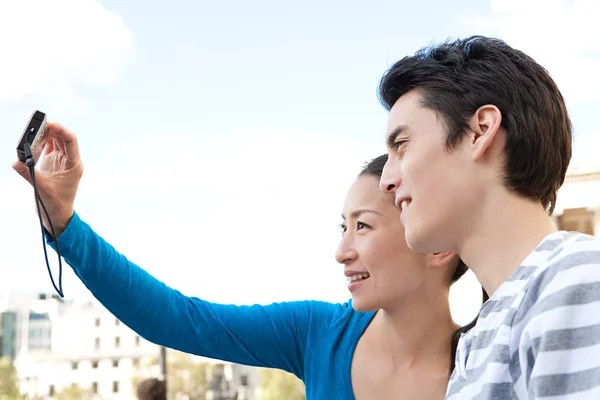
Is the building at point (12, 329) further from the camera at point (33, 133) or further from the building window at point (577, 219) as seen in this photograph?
the camera at point (33, 133)

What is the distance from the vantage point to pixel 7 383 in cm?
6725

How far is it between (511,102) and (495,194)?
22 cm

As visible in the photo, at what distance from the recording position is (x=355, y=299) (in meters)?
2.78

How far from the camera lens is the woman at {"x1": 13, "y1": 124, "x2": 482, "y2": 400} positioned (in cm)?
277

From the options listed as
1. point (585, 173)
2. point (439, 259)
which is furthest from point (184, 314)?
point (585, 173)

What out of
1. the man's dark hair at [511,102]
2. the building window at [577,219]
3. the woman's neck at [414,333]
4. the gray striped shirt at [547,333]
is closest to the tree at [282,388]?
the building window at [577,219]

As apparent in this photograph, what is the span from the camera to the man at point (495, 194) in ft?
4.46

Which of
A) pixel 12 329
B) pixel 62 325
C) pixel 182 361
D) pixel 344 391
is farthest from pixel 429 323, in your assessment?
pixel 12 329

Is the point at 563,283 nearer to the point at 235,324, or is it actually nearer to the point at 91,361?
the point at 235,324

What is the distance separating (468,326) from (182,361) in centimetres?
6609

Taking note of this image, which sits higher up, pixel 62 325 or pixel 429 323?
pixel 62 325

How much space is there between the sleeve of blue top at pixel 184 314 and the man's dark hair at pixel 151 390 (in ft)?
17.0

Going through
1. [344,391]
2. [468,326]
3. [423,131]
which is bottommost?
[344,391]

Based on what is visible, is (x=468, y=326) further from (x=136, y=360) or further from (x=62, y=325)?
(x=62, y=325)
